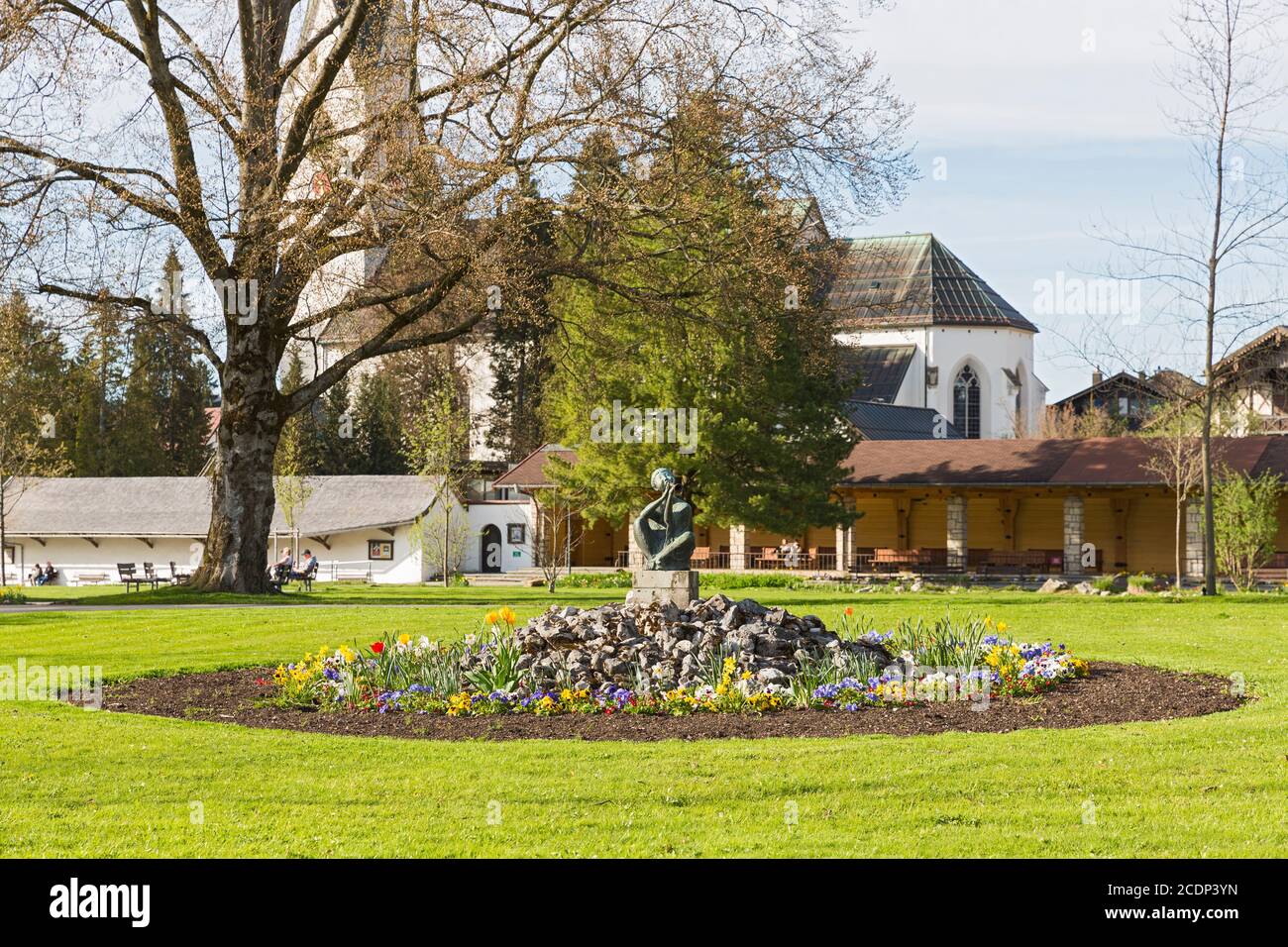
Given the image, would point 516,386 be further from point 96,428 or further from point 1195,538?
point 1195,538

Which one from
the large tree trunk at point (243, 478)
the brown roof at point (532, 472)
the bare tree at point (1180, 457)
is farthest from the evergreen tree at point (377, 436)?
the large tree trunk at point (243, 478)

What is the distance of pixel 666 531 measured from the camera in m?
15.3

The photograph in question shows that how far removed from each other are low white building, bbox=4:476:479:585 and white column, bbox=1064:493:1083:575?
69.6ft

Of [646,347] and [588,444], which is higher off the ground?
[646,347]

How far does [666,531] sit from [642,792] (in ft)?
22.1

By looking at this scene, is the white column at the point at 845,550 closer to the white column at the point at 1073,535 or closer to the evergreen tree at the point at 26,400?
the white column at the point at 1073,535

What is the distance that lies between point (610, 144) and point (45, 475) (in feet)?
157

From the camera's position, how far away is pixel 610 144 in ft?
77.4

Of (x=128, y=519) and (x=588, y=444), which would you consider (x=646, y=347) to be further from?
(x=128, y=519)

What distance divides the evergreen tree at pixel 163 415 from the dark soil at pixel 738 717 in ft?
179

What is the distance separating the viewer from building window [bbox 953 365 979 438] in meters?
69.5

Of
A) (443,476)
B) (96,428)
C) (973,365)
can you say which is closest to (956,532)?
(443,476)

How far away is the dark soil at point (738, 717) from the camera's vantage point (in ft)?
37.2
